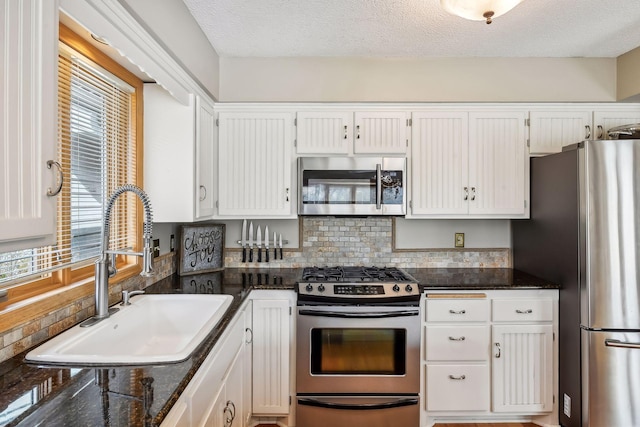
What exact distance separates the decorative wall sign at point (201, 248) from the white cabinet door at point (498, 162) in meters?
1.96

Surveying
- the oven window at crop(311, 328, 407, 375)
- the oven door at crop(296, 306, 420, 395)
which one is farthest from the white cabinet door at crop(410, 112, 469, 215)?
the oven window at crop(311, 328, 407, 375)

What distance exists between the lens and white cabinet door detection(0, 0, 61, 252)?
0.80m

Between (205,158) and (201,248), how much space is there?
2.28 feet

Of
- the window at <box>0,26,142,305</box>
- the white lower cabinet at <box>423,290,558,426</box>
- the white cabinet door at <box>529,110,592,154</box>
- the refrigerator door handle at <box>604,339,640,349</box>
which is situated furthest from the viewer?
the white cabinet door at <box>529,110,592,154</box>

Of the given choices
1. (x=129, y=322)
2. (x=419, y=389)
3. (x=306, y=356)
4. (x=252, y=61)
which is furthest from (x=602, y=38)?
(x=129, y=322)

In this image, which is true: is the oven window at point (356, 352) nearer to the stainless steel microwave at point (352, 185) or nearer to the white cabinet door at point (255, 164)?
the stainless steel microwave at point (352, 185)

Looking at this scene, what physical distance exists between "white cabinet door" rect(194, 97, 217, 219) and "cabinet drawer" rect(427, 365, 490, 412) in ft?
5.97

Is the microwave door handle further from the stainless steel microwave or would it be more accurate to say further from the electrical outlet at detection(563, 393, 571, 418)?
the electrical outlet at detection(563, 393, 571, 418)

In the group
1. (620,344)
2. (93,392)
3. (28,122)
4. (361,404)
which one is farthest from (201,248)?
(620,344)

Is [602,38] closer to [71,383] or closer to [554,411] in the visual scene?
[554,411]

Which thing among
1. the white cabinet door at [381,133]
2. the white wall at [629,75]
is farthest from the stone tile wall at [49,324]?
the white wall at [629,75]

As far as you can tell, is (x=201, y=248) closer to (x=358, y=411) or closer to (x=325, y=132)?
(x=325, y=132)

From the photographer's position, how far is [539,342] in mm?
2275

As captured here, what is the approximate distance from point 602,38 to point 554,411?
2.50 metres
